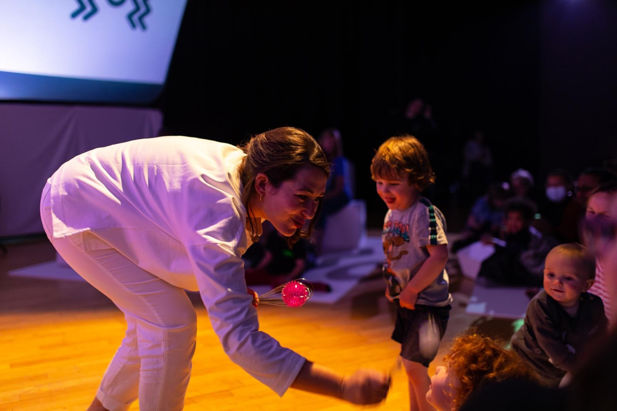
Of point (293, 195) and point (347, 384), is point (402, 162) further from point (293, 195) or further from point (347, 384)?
Result: point (347, 384)

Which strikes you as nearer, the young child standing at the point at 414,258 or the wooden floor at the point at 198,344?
the young child standing at the point at 414,258

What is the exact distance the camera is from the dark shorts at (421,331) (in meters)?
1.96

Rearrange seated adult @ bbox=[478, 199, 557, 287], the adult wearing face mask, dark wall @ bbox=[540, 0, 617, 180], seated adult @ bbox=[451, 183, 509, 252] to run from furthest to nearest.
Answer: dark wall @ bbox=[540, 0, 617, 180], seated adult @ bbox=[451, 183, 509, 252], seated adult @ bbox=[478, 199, 557, 287], the adult wearing face mask

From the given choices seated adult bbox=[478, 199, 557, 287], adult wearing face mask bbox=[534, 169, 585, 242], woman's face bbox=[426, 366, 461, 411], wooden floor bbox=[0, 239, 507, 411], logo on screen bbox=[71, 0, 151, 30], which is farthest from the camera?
logo on screen bbox=[71, 0, 151, 30]

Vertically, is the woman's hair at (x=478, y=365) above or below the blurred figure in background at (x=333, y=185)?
above

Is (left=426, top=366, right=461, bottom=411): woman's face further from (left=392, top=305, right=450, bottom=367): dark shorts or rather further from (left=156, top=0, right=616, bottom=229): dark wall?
(left=156, top=0, right=616, bottom=229): dark wall

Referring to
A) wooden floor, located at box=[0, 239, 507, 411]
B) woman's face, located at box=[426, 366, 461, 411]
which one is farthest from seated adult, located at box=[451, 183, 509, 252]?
woman's face, located at box=[426, 366, 461, 411]

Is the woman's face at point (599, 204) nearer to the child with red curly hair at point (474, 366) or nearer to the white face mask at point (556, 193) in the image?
the child with red curly hair at point (474, 366)

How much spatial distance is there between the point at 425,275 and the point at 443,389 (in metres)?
0.50

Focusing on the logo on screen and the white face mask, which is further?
the logo on screen

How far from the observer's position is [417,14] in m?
10.8

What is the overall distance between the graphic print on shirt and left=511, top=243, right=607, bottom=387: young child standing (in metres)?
0.47

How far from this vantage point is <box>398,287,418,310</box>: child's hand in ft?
6.56

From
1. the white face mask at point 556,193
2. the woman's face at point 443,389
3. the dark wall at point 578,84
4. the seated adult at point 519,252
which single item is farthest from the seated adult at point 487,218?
the dark wall at point 578,84
